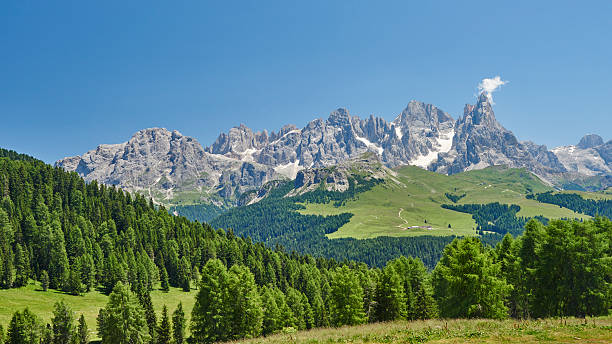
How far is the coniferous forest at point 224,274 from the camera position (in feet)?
141

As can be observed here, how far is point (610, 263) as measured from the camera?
1617 inches

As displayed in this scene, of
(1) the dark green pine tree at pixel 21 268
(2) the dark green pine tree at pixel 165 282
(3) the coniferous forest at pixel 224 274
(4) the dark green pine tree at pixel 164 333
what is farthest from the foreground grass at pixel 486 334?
(2) the dark green pine tree at pixel 165 282

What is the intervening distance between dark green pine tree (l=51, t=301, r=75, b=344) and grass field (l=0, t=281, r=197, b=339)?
462 cm

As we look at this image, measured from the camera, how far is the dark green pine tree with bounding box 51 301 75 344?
7212cm

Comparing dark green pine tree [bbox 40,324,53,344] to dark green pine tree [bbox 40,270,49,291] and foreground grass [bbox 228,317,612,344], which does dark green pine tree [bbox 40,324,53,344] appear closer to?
dark green pine tree [bbox 40,270,49,291]

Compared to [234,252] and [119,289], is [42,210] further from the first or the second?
[119,289]

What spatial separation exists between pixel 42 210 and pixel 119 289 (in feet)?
291

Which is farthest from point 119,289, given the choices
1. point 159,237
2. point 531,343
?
point 159,237

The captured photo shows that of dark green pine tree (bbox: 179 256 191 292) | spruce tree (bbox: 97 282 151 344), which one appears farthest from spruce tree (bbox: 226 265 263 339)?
dark green pine tree (bbox: 179 256 191 292)

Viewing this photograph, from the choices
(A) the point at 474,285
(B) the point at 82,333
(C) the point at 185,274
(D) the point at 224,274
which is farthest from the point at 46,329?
(A) the point at 474,285

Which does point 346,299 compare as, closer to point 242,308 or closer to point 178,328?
point 242,308

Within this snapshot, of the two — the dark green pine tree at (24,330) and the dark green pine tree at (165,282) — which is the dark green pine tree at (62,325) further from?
the dark green pine tree at (165,282)

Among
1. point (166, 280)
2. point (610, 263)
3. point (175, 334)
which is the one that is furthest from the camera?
point (166, 280)

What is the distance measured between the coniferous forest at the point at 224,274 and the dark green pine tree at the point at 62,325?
7.9 inches
